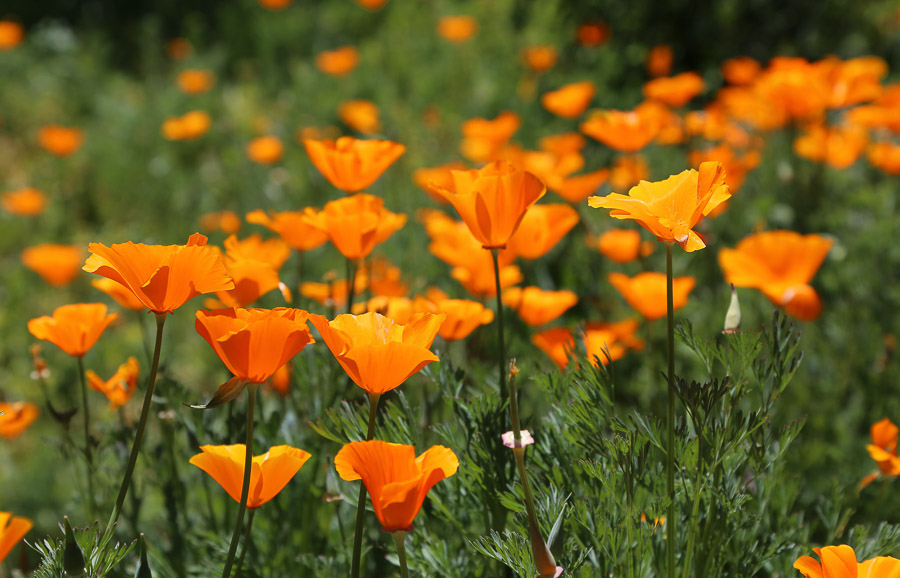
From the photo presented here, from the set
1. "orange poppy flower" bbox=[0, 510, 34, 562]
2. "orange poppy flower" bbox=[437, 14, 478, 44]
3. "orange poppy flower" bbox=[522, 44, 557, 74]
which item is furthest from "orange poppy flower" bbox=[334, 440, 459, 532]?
"orange poppy flower" bbox=[437, 14, 478, 44]

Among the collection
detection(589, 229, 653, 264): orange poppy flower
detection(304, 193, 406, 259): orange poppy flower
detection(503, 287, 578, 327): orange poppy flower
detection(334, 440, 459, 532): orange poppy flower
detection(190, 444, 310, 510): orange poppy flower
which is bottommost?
detection(589, 229, 653, 264): orange poppy flower

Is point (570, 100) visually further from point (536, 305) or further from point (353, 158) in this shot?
point (353, 158)

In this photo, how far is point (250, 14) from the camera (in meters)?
6.29

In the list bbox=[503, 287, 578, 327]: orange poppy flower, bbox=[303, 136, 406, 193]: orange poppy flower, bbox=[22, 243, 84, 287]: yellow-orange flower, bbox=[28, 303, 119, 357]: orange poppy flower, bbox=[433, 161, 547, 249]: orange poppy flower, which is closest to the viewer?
bbox=[433, 161, 547, 249]: orange poppy flower

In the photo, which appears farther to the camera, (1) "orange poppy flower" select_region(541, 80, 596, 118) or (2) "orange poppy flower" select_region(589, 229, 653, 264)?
(1) "orange poppy flower" select_region(541, 80, 596, 118)

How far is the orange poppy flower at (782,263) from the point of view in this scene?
1.73 metres

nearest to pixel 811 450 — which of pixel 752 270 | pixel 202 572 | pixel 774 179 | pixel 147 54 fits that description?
pixel 752 270

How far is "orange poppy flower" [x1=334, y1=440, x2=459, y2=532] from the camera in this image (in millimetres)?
889

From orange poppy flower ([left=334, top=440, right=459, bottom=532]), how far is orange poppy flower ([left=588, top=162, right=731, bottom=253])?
369 millimetres

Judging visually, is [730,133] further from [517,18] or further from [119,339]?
[119,339]

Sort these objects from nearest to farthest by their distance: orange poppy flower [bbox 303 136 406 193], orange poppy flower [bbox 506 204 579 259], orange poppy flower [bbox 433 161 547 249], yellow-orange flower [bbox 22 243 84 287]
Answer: orange poppy flower [bbox 433 161 547 249], orange poppy flower [bbox 303 136 406 193], orange poppy flower [bbox 506 204 579 259], yellow-orange flower [bbox 22 243 84 287]

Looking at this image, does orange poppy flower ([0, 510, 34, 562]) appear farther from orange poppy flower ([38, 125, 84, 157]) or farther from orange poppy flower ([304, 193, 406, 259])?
orange poppy flower ([38, 125, 84, 157])

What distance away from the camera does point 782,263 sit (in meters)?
1.83

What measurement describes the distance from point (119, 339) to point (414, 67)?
2704 mm
